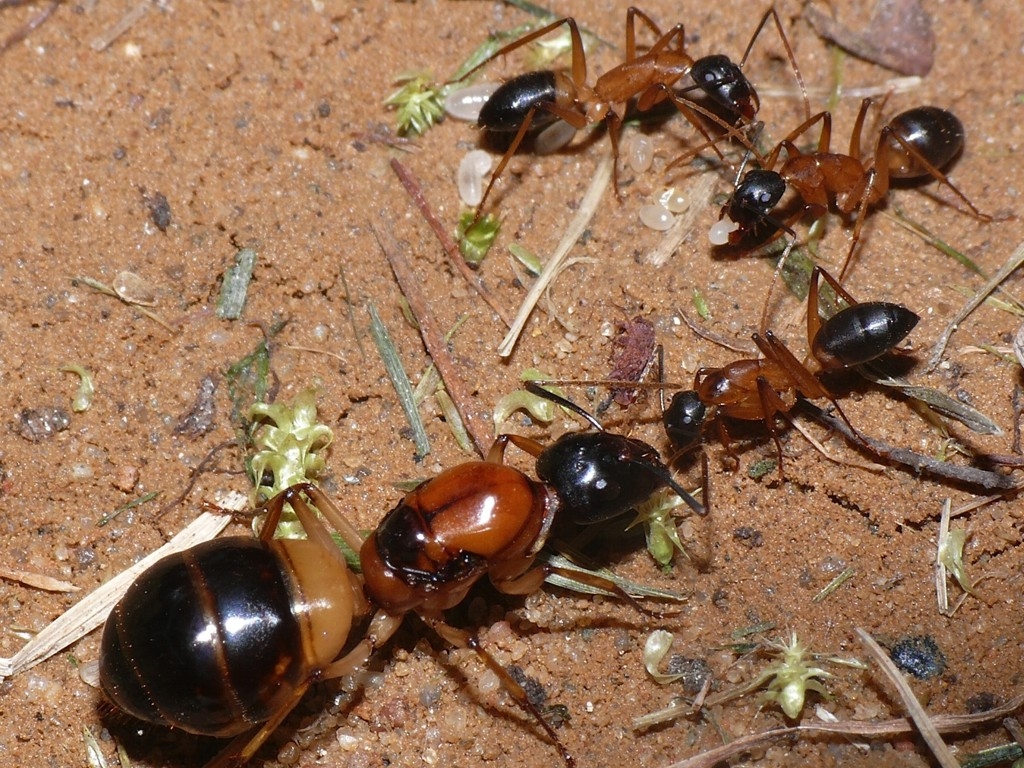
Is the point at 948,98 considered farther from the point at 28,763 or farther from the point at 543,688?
the point at 28,763

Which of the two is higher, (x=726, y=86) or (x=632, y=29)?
(x=632, y=29)

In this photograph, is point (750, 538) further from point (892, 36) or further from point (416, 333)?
point (892, 36)

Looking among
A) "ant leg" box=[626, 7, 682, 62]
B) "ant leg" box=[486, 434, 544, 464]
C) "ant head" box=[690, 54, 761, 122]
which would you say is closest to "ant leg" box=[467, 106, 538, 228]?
"ant leg" box=[626, 7, 682, 62]

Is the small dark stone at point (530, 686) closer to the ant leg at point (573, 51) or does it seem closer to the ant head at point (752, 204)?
the ant head at point (752, 204)

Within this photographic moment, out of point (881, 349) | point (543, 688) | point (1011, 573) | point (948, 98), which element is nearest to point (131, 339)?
point (543, 688)

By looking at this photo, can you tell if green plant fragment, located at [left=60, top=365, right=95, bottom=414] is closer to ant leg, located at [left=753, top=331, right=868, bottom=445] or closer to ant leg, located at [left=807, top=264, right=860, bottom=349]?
ant leg, located at [left=753, top=331, right=868, bottom=445]

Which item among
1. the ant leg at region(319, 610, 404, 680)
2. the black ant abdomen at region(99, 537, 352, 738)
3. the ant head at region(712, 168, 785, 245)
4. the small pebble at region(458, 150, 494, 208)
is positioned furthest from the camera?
the small pebble at region(458, 150, 494, 208)

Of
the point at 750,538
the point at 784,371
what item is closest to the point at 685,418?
the point at 784,371
